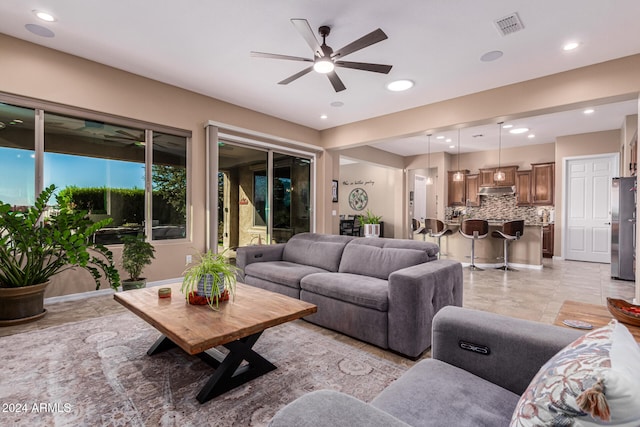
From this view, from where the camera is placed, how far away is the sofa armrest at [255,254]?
3898 millimetres

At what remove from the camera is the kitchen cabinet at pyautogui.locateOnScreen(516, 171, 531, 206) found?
7.79 meters

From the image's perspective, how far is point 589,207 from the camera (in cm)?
683

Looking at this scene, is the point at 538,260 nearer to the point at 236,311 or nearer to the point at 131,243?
the point at 236,311

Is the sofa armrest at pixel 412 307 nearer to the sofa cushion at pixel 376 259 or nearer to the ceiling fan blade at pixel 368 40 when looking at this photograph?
the sofa cushion at pixel 376 259

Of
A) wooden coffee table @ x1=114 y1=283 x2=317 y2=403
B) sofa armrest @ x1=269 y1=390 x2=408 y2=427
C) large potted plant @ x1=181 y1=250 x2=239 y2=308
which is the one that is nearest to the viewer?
sofa armrest @ x1=269 y1=390 x2=408 y2=427

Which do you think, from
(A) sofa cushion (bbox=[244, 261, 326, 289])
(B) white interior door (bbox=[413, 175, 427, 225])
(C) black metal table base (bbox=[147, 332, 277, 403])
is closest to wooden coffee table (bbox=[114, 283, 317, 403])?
(C) black metal table base (bbox=[147, 332, 277, 403])

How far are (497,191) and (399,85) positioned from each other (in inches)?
201

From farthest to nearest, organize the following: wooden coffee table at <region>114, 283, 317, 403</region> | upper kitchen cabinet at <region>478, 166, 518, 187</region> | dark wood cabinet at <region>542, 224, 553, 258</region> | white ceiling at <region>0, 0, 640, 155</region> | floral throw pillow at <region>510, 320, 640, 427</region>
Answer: upper kitchen cabinet at <region>478, 166, 518, 187</region>, dark wood cabinet at <region>542, 224, 553, 258</region>, white ceiling at <region>0, 0, 640, 155</region>, wooden coffee table at <region>114, 283, 317, 403</region>, floral throw pillow at <region>510, 320, 640, 427</region>

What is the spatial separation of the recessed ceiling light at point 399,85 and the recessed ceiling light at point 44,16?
12.3ft

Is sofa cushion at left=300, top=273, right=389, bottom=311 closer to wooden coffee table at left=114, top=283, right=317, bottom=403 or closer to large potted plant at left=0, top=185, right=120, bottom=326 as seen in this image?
wooden coffee table at left=114, top=283, right=317, bottom=403

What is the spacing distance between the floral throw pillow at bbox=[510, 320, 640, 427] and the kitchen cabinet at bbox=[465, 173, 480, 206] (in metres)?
8.54

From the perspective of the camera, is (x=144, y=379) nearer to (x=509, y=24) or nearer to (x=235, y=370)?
(x=235, y=370)

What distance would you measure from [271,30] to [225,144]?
2508 millimetres

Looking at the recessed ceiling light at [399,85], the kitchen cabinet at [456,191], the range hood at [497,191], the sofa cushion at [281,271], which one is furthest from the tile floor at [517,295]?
the kitchen cabinet at [456,191]
